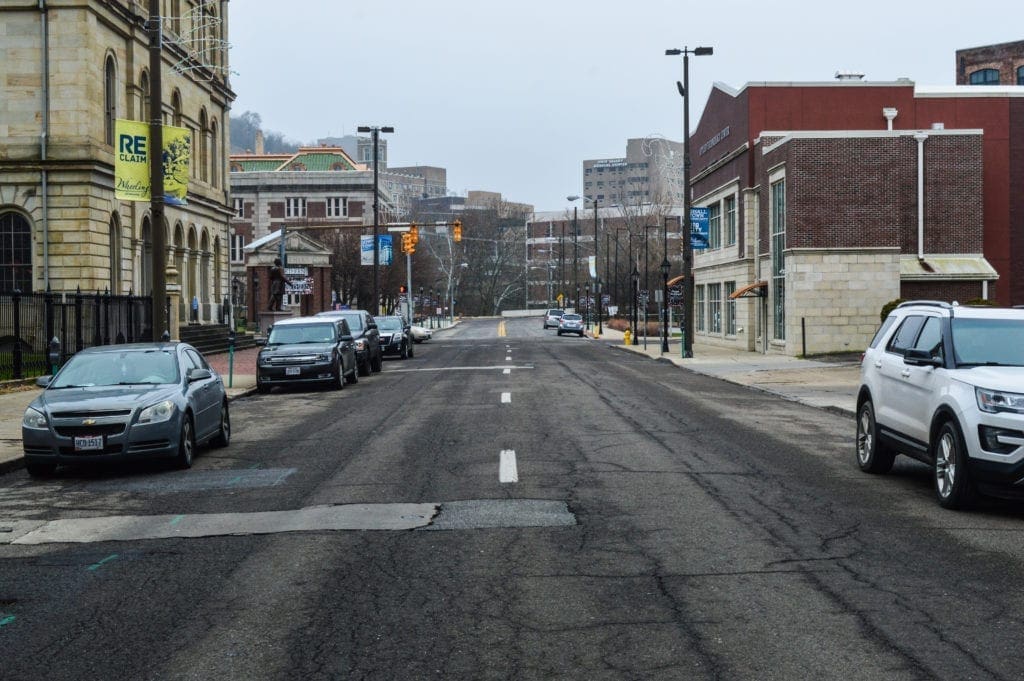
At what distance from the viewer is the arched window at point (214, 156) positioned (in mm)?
51750

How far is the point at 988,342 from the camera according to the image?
10.5 metres

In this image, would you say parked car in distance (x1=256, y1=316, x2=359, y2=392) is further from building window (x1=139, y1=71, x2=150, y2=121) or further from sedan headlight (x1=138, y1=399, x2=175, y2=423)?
building window (x1=139, y1=71, x2=150, y2=121)

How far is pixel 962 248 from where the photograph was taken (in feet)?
129

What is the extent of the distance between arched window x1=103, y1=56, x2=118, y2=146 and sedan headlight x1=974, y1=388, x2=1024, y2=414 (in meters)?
33.8

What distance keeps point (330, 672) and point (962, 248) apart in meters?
38.1

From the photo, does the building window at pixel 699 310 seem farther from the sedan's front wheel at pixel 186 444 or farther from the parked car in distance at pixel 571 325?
the sedan's front wheel at pixel 186 444

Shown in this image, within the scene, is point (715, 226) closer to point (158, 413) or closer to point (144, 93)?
point (144, 93)

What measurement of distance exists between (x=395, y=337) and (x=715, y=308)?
19295 millimetres

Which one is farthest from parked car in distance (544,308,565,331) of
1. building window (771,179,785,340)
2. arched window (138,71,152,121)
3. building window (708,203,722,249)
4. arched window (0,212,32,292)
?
arched window (0,212,32,292)

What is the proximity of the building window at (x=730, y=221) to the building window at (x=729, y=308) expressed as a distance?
77.2 inches

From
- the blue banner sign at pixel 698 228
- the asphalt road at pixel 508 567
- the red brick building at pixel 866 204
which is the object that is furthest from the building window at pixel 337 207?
the asphalt road at pixel 508 567

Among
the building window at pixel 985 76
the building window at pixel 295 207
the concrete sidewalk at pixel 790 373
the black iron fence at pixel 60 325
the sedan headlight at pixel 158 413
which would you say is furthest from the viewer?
the building window at pixel 295 207

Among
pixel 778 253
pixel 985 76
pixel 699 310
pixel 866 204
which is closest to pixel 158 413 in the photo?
pixel 866 204

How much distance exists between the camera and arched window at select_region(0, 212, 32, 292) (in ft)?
120
